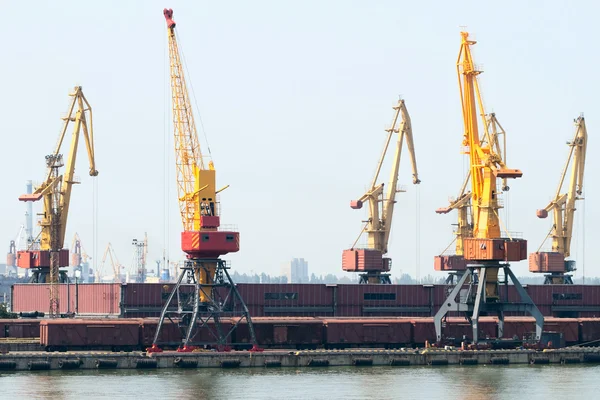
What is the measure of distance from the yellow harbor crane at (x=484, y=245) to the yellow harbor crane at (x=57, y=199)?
52.7m

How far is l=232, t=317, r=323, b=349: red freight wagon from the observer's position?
11725cm

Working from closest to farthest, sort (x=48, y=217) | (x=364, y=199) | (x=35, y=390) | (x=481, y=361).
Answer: (x=35, y=390) < (x=481, y=361) < (x=48, y=217) < (x=364, y=199)

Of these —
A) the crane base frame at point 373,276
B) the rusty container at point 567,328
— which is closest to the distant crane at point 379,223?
the crane base frame at point 373,276

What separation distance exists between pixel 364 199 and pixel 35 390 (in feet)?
263

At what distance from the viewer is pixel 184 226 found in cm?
11750

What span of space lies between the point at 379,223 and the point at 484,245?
164ft

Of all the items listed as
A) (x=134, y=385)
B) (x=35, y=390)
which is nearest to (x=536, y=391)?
(x=134, y=385)

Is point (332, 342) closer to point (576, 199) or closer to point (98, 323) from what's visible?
point (98, 323)

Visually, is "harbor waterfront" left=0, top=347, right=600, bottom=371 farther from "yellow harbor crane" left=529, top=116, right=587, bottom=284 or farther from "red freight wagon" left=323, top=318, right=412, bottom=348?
"yellow harbor crane" left=529, top=116, right=587, bottom=284

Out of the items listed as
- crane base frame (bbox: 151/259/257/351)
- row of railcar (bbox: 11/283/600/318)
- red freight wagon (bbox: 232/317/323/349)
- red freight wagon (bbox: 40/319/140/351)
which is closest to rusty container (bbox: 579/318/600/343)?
row of railcar (bbox: 11/283/600/318)

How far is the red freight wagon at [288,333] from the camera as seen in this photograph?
11725 cm

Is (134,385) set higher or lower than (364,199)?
lower

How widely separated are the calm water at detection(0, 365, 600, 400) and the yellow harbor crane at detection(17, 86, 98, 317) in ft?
177

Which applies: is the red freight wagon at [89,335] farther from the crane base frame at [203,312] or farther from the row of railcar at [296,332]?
the crane base frame at [203,312]
